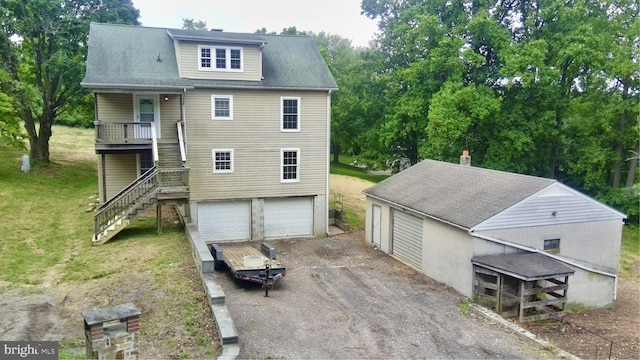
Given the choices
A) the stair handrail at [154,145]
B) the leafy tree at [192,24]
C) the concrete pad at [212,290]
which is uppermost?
the leafy tree at [192,24]

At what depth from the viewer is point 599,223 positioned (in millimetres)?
16781

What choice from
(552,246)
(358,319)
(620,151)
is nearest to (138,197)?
(358,319)

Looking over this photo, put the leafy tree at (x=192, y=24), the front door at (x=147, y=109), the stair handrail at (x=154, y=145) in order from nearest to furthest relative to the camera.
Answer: the stair handrail at (x=154, y=145)
the front door at (x=147, y=109)
the leafy tree at (x=192, y=24)

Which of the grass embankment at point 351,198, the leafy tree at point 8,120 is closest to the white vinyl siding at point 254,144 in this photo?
the grass embankment at point 351,198

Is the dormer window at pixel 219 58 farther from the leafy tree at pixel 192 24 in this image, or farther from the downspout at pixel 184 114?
the leafy tree at pixel 192 24

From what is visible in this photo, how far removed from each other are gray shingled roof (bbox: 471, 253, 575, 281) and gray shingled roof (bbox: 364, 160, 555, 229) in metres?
1.26

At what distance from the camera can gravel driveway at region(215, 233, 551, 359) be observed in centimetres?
1120

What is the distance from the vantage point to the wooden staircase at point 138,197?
58.3 ft

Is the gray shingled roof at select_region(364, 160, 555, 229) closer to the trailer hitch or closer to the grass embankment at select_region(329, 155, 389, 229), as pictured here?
the grass embankment at select_region(329, 155, 389, 229)

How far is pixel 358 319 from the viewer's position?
13070 millimetres

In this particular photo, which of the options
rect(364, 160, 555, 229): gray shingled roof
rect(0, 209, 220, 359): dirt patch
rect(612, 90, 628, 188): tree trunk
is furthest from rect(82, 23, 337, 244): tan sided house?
rect(612, 90, 628, 188): tree trunk

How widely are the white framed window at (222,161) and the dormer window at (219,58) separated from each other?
12.0 feet

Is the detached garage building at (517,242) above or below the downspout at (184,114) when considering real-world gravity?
below

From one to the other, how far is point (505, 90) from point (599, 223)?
14.7m
